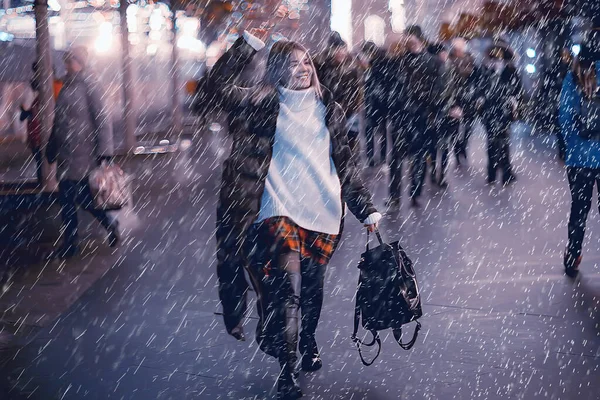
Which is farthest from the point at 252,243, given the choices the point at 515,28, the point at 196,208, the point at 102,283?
the point at 515,28

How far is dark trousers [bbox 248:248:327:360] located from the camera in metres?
5.07

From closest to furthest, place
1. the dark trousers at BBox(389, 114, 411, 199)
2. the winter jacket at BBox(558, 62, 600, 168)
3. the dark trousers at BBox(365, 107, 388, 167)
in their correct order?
the winter jacket at BBox(558, 62, 600, 168) → the dark trousers at BBox(389, 114, 411, 199) → the dark trousers at BBox(365, 107, 388, 167)

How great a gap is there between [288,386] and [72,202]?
502 cm

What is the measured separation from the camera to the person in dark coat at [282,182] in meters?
5.09

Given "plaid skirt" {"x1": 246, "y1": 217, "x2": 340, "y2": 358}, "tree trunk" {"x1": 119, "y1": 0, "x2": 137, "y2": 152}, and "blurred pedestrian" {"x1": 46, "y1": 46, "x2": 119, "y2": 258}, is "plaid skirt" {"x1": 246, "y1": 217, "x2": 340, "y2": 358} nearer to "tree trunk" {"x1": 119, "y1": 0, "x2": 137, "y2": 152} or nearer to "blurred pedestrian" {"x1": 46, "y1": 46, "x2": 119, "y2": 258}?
"blurred pedestrian" {"x1": 46, "y1": 46, "x2": 119, "y2": 258}

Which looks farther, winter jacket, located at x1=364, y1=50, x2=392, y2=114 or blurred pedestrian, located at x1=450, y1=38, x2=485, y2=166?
blurred pedestrian, located at x1=450, y1=38, x2=485, y2=166

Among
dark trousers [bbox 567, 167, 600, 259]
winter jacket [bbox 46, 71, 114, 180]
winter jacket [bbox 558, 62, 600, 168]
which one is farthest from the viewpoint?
winter jacket [bbox 46, 71, 114, 180]

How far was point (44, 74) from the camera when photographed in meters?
11.4

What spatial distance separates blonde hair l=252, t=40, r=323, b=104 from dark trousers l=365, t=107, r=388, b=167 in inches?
333

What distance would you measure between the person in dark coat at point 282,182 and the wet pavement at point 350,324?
0.46 m

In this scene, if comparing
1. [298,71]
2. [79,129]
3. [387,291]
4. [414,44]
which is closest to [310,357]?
[387,291]

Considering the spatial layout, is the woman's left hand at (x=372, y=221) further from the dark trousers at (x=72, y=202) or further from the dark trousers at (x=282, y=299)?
the dark trousers at (x=72, y=202)

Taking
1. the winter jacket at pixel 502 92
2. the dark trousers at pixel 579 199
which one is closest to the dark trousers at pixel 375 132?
the winter jacket at pixel 502 92

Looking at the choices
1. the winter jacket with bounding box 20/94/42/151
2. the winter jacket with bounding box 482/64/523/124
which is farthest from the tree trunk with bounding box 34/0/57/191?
the winter jacket with bounding box 482/64/523/124
